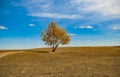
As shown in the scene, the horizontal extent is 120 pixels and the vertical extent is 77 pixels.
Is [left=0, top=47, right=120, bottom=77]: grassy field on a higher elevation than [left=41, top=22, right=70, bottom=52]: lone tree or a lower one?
lower

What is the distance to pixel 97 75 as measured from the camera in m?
17.4

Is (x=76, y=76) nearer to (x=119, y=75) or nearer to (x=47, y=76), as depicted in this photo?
(x=47, y=76)

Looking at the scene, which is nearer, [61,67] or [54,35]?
[61,67]

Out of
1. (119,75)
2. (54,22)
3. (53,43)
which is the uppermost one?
(54,22)

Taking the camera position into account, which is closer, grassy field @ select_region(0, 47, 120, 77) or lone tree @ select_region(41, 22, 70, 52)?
grassy field @ select_region(0, 47, 120, 77)

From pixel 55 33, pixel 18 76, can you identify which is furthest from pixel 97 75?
pixel 55 33

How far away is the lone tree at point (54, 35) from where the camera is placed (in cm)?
7381

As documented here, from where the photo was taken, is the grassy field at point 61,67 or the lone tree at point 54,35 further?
the lone tree at point 54,35

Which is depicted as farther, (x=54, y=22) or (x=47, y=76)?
(x=54, y=22)

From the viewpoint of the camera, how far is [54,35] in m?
74.1

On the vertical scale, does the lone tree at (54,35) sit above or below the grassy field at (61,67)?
above

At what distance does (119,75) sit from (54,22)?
5914 centimetres

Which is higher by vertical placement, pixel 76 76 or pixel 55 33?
pixel 55 33

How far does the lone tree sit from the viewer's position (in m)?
73.8
